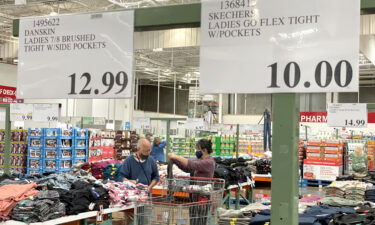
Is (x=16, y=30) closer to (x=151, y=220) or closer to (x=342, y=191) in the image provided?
(x=151, y=220)

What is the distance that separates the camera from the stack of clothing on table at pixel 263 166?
12.1 meters

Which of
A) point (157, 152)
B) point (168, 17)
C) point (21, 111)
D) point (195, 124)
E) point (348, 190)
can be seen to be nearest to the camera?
point (168, 17)

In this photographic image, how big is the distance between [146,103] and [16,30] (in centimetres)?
3411

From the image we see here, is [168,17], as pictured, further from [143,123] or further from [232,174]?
[143,123]

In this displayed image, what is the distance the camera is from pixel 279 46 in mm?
2375

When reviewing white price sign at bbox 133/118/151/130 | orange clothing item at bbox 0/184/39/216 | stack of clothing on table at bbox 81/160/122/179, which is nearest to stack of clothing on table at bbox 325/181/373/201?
stack of clothing on table at bbox 81/160/122/179

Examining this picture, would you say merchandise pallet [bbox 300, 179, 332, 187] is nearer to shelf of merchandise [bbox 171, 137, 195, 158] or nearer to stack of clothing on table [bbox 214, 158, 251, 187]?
shelf of merchandise [bbox 171, 137, 195, 158]

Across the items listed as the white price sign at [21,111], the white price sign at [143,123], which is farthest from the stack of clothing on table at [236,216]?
the white price sign at [143,123]

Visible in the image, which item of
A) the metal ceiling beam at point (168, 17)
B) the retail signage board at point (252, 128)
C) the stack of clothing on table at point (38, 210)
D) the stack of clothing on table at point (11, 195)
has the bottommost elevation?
the stack of clothing on table at point (38, 210)

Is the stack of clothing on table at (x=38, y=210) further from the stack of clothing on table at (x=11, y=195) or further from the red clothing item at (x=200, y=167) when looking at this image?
the red clothing item at (x=200, y=167)

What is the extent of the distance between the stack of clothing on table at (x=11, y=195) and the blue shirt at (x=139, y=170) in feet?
4.62

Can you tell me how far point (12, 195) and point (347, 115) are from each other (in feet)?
23.8

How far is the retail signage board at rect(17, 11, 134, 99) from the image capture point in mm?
2873

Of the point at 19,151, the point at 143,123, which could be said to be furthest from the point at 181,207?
the point at 19,151
